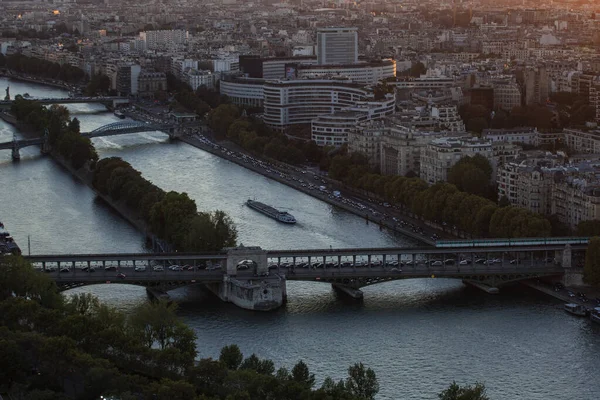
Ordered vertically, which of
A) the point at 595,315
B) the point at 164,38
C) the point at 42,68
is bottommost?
the point at 42,68

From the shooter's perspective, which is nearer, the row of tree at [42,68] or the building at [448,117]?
the building at [448,117]

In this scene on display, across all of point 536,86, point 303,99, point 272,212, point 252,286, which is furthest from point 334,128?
point 252,286

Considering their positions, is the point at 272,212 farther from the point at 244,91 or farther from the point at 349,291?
the point at 244,91

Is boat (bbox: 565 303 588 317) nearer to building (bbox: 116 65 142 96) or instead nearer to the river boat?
the river boat

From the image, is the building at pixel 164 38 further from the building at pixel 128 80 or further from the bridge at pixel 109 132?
the bridge at pixel 109 132

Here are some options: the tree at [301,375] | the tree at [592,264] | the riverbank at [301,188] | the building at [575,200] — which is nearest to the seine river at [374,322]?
the riverbank at [301,188]

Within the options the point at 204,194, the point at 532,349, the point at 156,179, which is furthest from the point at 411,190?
the point at 532,349
